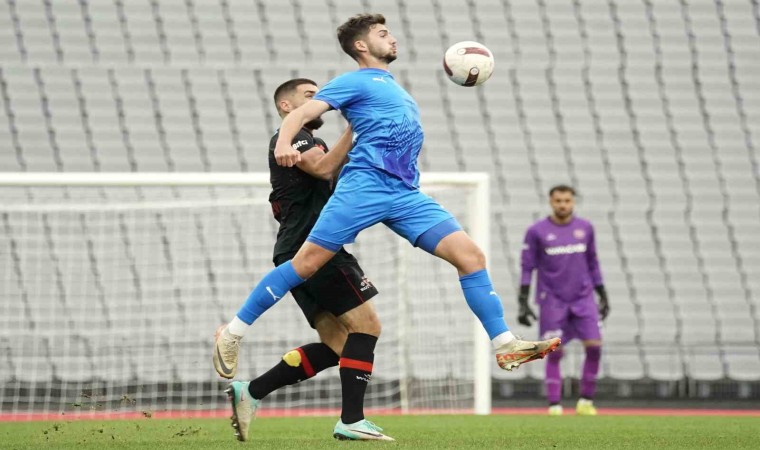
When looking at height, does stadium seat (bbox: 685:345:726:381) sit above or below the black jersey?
below

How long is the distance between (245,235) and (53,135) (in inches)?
239

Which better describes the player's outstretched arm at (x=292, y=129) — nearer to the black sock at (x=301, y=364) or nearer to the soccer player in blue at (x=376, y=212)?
the soccer player in blue at (x=376, y=212)

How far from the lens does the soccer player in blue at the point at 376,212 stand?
16.3 ft

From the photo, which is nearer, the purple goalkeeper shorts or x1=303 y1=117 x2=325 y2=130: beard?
x1=303 y1=117 x2=325 y2=130: beard

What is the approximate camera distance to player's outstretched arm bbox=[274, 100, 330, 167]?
487cm

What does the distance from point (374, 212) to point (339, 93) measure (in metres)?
0.55

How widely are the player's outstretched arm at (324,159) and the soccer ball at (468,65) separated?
61cm

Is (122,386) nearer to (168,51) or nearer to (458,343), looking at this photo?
(458,343)

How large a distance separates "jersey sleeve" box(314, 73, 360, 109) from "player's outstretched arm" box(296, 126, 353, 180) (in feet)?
0.66

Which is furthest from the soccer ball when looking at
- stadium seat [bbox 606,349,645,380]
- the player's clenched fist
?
stadium seat [bbox 606,349,645,380]

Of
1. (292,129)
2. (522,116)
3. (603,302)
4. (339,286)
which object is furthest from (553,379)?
(522,116)

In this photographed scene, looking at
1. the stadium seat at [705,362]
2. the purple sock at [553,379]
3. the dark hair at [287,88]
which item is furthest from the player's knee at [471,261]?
the stadium seat at [705,362]

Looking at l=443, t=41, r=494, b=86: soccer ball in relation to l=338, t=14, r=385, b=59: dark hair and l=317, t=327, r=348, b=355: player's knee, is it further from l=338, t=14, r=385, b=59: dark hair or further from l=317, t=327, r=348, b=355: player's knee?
l=317, t=327, r=348, b=355: player's knee

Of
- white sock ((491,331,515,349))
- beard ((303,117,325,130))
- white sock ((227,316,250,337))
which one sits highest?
beard ((303,117,325,130))
